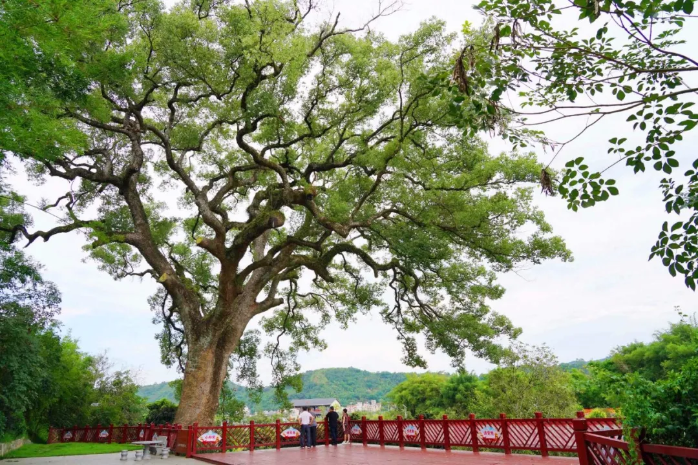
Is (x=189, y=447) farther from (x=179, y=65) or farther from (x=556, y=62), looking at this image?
(x=556, y=62)

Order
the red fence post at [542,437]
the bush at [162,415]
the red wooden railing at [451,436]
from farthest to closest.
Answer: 1. the bush at [162,415]
2. the red fence post at [542,437]
3. the red wooden railing at [451,436]

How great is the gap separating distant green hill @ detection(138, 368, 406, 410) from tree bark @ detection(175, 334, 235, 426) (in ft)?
197

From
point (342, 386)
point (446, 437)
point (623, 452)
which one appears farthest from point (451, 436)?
point (342, 386)

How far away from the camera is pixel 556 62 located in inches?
138

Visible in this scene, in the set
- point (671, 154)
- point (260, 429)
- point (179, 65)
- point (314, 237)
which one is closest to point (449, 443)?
point (260, 429)

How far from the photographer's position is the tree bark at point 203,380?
11.0 metres

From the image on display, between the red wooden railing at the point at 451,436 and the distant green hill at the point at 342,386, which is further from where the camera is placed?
the distant green hill at the point at 342,386

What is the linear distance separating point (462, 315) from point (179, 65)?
31.4 ft

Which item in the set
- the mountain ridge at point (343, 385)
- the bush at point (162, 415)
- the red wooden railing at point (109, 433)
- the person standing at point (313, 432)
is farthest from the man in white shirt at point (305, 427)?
the mountain ridge at point (343, 385)

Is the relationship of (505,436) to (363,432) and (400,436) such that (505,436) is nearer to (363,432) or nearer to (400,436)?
(400,436)

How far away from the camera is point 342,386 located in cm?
7625

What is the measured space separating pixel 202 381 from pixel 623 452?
33.3 feet

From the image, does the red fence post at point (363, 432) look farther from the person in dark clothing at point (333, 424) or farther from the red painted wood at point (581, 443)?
the red painted wood at point (581, 443)

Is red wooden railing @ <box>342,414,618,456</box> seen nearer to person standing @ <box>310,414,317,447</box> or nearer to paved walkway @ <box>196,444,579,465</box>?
paved walkway @ <box>196,444,579,465</box>
